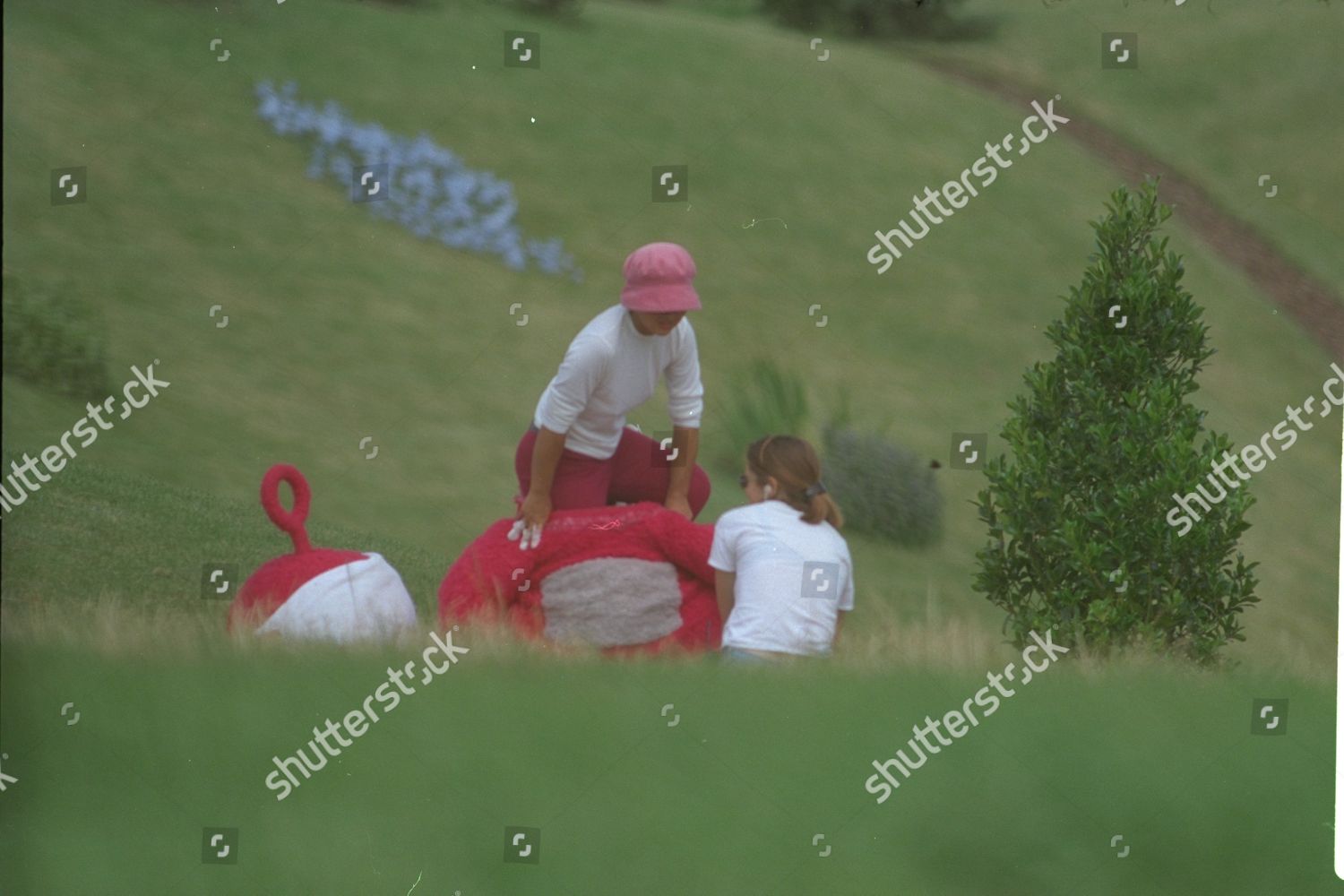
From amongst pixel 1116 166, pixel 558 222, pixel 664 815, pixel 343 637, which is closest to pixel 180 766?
pixel 343 637

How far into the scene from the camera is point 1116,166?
6.28m

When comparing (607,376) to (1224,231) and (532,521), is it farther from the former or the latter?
(1224,231)

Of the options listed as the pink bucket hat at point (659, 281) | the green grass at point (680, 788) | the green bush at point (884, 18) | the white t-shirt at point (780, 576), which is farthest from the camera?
the green bush at point (884, 18)

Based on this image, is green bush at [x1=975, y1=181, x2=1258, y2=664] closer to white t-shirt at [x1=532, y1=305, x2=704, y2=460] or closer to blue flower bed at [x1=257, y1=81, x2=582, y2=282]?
white t-shirt at [x1=532, y1=305, x2=704, y2=460]

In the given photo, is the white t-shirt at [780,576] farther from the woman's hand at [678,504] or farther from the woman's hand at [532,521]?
the woman's hand at [532,521]

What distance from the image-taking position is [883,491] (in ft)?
20.5

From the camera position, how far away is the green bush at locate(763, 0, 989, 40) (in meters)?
6.46

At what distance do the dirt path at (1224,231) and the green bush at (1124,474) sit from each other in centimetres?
34

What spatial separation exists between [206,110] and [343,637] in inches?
Result: 87.1

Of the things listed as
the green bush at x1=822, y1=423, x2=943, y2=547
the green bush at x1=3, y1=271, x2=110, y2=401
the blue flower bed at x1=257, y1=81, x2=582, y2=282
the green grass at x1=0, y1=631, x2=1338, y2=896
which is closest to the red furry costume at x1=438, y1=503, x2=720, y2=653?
the green grass at x1=0, y1=631, x2=1338, y2=896

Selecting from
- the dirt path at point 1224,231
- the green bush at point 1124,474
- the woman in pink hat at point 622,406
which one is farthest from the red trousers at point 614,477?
the dirt path at point 1224,231

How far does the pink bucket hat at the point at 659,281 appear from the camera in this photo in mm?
6078

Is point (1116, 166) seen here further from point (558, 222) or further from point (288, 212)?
point (288, 212)

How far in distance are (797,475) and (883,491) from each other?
1.47ft
